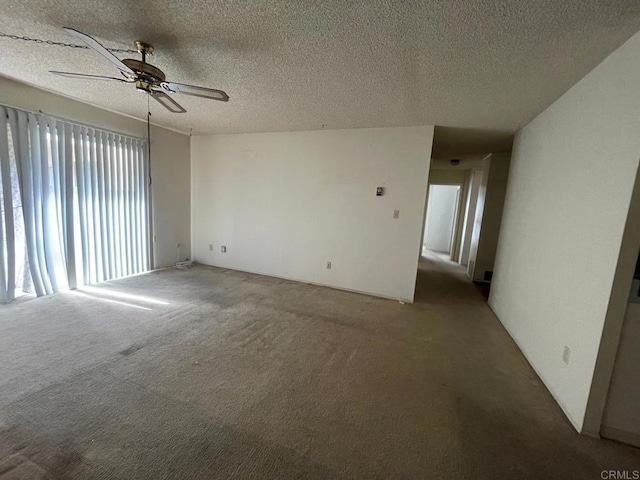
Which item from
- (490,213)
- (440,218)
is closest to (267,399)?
(490,213)

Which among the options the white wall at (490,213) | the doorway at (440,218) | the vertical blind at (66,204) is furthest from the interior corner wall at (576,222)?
the doorway at (440,218)

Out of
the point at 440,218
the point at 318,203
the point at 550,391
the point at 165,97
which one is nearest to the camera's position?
the point at 550,391

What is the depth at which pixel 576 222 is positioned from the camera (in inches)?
74.0

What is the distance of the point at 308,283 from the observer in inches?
170

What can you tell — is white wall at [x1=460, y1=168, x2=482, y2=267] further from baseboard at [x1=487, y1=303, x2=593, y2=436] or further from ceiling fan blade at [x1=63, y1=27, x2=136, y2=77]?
ceiling fan blade at [x1=63, y1=27, x2=136, y2=77]

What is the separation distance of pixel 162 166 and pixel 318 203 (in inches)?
108

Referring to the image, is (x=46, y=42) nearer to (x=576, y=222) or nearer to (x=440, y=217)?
(x=576, y=222)

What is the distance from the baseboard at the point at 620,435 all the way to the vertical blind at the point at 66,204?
5330 millimetres

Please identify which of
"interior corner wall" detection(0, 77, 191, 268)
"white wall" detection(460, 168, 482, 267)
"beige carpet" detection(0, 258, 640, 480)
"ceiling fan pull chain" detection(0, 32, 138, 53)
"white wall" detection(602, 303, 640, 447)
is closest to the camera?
"beige carpet" detection(0, 258, 640, 480)

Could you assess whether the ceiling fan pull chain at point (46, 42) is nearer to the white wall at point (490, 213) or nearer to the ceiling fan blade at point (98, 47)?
the ceiling fan blade at point (98, 47)

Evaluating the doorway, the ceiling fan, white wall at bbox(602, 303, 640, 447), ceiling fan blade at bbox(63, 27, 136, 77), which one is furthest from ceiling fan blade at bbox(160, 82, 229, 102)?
the doorway

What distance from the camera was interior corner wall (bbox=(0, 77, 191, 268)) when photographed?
329 centimetres

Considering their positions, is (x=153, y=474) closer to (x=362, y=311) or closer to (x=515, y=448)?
(x=515, y=448)

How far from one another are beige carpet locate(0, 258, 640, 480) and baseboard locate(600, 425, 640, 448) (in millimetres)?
51
